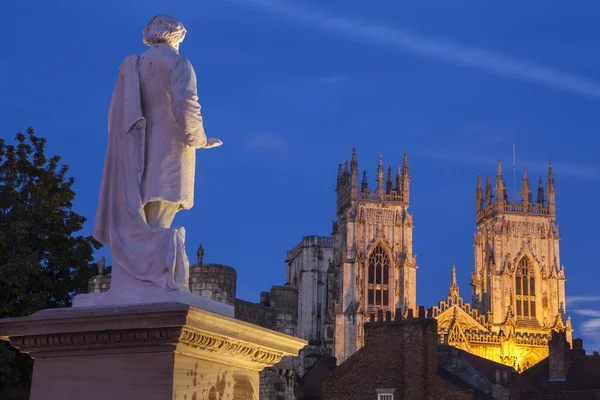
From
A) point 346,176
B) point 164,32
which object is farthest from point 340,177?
point 164,32

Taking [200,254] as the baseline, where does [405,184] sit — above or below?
above

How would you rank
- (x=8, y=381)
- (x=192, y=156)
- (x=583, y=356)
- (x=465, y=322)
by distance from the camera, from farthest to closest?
(x=465, y=322), (x=583, y=356), (x=8, y=381), (x=192, y=156)

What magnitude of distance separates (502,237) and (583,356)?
1478 inches

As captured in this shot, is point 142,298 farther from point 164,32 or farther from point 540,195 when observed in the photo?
point 540,195

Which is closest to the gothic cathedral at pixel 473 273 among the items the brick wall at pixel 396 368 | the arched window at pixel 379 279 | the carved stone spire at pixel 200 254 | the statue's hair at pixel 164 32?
the arched window at pixel 379 279

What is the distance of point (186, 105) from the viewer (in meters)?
5.74

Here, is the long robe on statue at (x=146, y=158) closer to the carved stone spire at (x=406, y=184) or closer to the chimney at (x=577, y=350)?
the chimney at (x=577, y=350)

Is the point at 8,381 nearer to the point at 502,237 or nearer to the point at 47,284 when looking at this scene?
the point at 47,284

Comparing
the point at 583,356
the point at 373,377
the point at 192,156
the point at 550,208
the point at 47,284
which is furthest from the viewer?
the point at 550,208

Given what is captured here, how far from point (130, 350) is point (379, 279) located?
8321 centimetres

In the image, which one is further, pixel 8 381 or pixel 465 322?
pixel 465 322

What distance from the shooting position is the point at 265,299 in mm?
26125

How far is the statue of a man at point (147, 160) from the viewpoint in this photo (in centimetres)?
568

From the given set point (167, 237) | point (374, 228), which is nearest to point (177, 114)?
point (167, 237)
